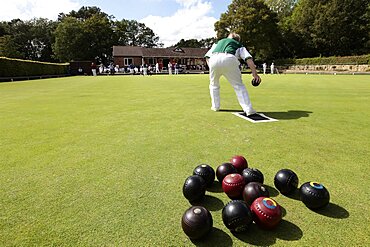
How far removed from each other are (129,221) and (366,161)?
140 inches

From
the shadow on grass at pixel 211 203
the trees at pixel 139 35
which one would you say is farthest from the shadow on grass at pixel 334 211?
the trees at pixel 139 35

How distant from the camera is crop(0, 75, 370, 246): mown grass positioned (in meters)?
2.30

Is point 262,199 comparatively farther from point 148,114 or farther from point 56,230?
point 148,114

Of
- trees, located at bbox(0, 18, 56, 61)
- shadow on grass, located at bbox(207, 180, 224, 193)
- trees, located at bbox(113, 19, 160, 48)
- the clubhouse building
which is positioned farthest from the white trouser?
trees, located at bbox(113, 19, 160, 48)

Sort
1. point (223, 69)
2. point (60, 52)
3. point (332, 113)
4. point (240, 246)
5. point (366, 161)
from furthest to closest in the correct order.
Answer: point (60, 52), point (332, 113), point (223, 69), point (366, 161), point (240, 246)

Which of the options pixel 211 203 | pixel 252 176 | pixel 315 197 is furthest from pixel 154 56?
pixel 315 197

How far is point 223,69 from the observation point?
6.67 metres

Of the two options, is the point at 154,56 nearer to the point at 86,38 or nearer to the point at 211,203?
the point at 86,38

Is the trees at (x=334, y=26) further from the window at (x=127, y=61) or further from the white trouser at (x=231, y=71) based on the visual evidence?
the white trouser at (x=231, y=71)

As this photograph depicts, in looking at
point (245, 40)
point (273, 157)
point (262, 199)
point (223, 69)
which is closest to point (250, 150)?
point (273, 157)

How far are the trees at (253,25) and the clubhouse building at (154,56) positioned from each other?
11.0 metres

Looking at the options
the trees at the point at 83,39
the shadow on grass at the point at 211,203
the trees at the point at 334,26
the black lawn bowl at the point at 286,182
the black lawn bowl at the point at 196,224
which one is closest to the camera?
the black lawn bowl at the point at 196,224

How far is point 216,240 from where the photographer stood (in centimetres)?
223

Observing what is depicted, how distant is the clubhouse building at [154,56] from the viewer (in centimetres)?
5988
